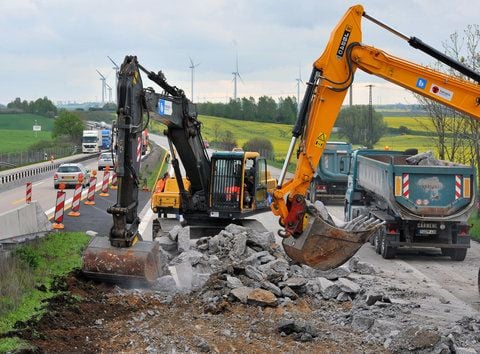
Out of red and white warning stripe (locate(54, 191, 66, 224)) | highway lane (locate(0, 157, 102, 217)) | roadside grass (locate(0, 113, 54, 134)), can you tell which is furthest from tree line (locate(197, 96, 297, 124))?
red and white warning stripe (locate(54, 191, 66, 224))

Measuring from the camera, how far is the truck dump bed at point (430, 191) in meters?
19.6

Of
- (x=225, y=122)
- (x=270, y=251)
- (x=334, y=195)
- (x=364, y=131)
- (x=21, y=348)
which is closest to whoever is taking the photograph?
(x=21, y=348)

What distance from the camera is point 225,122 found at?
404 feet

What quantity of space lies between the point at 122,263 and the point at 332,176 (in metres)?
22.5

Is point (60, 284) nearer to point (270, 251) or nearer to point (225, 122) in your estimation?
point (270, 251)

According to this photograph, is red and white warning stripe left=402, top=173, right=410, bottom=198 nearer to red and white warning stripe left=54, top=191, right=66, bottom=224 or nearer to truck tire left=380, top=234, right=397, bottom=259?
truck tire left=380, top=234, right=397, bottom=259

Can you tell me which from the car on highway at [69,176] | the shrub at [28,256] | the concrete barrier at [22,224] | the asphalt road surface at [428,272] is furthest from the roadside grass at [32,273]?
the car on highway at [69,176]

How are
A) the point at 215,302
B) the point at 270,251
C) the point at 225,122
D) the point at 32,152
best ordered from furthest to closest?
the point at 225,122
the point at 32,152
the point at 270,251
the point at 215,302

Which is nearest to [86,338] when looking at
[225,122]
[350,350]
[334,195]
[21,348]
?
[21,348]

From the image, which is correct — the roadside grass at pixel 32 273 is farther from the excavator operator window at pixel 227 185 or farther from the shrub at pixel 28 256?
the excavator operator window at pixel 227 185

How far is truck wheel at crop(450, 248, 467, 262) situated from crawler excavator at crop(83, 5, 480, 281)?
18.7ft

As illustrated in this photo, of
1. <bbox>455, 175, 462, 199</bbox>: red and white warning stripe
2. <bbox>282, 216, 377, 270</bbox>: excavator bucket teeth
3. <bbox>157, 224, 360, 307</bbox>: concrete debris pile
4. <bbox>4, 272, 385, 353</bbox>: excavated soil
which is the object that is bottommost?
<bbox>4, 272, 385, 353</bbox>: excavated soil

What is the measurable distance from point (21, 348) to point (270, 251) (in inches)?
338

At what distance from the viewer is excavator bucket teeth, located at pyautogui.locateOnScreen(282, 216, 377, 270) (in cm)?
1340
